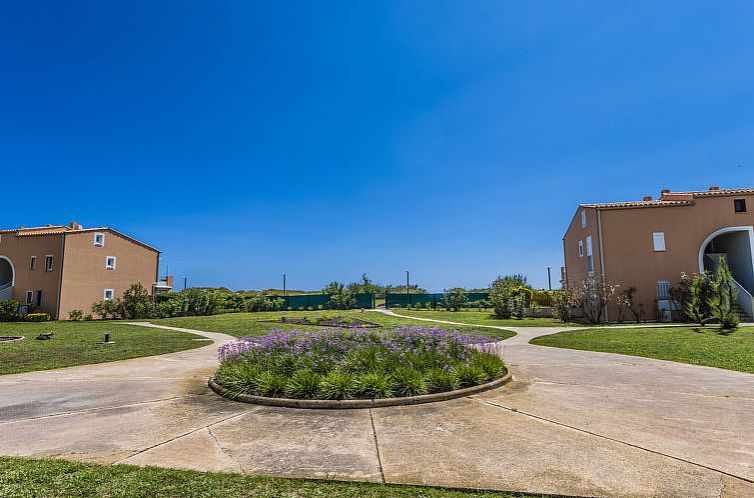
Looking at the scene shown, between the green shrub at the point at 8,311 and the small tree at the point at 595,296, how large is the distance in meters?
36.2

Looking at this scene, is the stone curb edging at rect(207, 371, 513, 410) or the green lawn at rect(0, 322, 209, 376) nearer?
the stone curb edging at rect(207, 371, 513, 410)

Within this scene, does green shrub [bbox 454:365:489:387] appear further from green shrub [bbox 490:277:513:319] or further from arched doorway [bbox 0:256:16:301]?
arched doorway [bbox 0:256:16:301]

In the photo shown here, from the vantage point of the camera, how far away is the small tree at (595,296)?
2230 centimetres

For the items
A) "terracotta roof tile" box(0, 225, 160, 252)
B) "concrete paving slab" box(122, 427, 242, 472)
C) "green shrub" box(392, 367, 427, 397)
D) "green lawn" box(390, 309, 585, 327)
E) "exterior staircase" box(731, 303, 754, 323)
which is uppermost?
"terracotta roof tile" box(0, 225, 160, 252)

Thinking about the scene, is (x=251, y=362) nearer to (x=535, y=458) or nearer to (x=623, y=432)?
(x=535, y=458)

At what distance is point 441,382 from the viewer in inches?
245

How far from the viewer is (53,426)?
16.1 feet

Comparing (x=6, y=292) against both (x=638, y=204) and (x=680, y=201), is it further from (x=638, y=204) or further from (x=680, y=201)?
(x=680, y=201)

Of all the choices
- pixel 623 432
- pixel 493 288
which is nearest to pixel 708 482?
pixel 623 432

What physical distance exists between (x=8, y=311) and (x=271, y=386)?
31.4m

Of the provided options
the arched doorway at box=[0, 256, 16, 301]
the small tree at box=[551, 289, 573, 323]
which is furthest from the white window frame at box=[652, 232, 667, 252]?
the arched doorway at box=[0, 256, 16, 301]

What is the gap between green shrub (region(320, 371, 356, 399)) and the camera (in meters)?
5.80

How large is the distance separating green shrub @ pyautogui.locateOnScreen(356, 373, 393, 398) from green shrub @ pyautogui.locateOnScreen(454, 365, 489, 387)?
1272 millimetres

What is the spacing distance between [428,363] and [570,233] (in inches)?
1060
